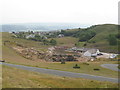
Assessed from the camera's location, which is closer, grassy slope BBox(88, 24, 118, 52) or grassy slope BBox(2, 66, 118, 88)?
grassy slope BBox(2, 66, 118, 88)

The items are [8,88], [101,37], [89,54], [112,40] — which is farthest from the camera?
[101,37]

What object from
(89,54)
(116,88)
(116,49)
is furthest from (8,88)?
(116,49)

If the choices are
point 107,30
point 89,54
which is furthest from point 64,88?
point 107,30

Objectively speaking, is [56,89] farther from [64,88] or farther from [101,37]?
[101,37]

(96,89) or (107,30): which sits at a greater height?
(107,30)

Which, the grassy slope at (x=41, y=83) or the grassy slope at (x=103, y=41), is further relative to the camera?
the grassy slope at (x=103, y=41)

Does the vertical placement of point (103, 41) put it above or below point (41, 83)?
above

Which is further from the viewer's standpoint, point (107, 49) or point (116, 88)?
point (107, 49)

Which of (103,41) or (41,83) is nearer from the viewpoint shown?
(41,83)

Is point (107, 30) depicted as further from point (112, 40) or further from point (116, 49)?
point (116, 49)

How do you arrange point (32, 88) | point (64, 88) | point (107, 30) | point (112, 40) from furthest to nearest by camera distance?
point (107, 30), point (112, 40), point (64, 88), point (32, 88)
